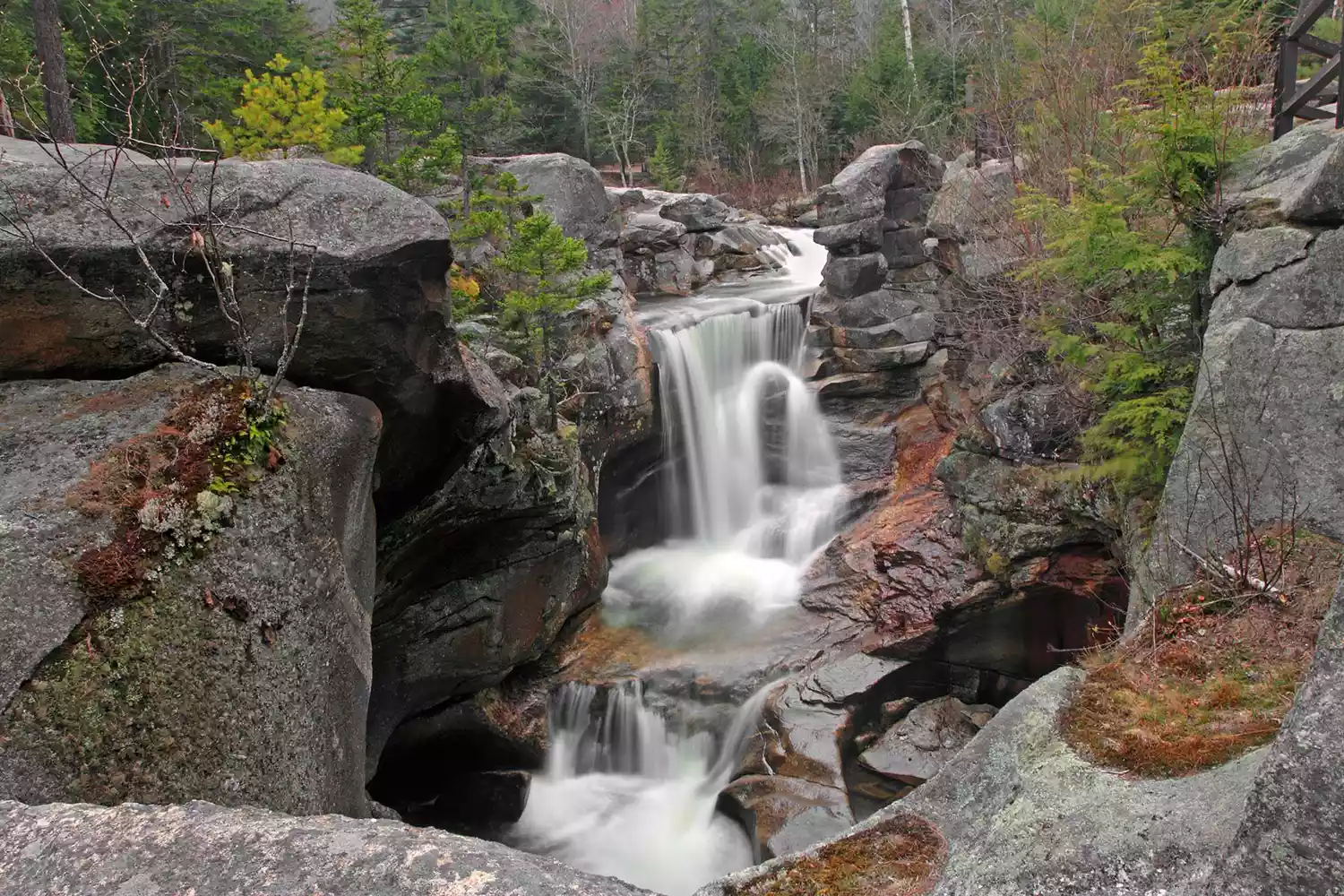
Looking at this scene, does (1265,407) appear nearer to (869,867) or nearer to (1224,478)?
(1224,478)

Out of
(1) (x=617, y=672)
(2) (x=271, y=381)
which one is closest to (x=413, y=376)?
(2) (x=271, y=381)

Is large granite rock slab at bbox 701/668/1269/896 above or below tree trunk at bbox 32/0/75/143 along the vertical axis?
below

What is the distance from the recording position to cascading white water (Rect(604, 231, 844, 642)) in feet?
51.1

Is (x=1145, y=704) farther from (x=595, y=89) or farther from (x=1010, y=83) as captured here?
(x=595, y=89)

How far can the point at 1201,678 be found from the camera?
4.81 meters

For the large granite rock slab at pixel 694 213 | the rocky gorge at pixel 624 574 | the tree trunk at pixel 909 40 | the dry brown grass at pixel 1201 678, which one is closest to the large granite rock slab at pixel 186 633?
the rocky gorge at pixel 624 574

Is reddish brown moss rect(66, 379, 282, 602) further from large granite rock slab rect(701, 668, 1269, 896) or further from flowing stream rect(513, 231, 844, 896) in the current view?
flowing stream rect(513, 231, 844, 896)

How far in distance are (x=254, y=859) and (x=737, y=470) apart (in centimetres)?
1516

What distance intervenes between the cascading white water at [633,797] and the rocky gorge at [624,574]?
6 centimetres

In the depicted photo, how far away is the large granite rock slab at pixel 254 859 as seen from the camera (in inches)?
127

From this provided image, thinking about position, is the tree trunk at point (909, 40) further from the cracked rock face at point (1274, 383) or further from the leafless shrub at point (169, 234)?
the leafless shrub at point (169, 234)

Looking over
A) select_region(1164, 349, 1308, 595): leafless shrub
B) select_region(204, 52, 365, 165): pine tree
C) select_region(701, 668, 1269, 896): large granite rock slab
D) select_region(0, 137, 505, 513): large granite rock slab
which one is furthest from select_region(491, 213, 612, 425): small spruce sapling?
select_region(701, 668, 1269, 896): large granite rock slab

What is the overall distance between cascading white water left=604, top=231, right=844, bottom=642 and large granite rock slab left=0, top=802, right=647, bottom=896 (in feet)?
36.9

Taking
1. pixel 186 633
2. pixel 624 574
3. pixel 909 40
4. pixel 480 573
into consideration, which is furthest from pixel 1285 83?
pixel 909 40
